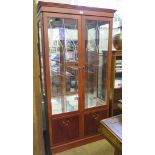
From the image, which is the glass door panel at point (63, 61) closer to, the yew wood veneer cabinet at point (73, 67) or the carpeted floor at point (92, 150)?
the yew wood veneer cabinet at point (73, 67)

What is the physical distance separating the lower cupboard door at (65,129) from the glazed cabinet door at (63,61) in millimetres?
118

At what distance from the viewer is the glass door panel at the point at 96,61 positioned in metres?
2.39

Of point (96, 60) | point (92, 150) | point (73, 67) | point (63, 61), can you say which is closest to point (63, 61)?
point (63, 61)

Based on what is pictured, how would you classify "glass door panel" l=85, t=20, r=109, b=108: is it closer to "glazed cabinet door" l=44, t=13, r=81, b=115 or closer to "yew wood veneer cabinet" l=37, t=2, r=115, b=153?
"yew wood veneer cabinet" l=37, t=2, r=115, b=153

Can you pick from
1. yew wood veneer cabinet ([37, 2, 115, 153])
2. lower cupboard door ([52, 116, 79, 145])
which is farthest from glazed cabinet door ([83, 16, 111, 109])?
lower cupboard door ([52, 116, 79, 145])

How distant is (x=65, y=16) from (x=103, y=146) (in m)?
1.78

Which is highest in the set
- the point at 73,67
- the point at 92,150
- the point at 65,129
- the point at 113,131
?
the point at 73,67

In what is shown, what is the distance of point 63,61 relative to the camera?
7.64 feet

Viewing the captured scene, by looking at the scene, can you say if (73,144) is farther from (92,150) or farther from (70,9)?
(70,9)

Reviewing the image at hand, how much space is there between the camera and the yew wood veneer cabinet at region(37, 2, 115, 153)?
2070 mm
